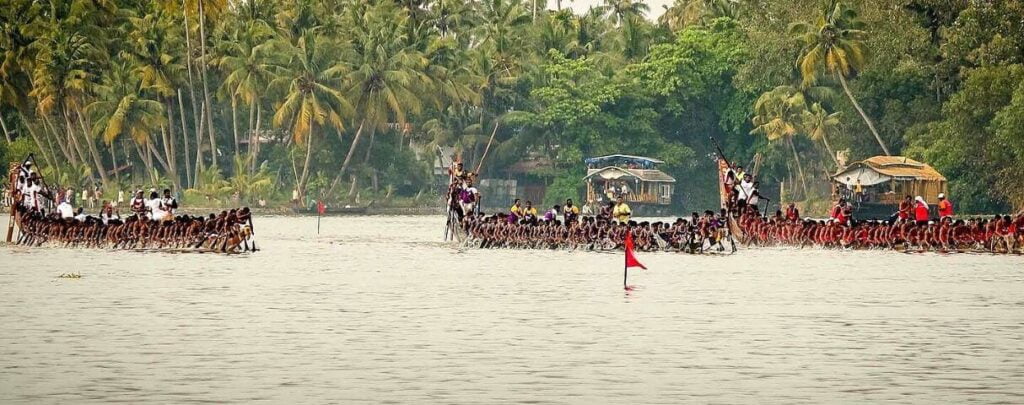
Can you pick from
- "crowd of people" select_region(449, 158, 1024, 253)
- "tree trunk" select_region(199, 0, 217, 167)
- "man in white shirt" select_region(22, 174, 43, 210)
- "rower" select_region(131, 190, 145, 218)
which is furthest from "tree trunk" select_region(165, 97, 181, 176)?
"rower" select_region(131, 190, 145, 218)

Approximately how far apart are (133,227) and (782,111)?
45293 mm

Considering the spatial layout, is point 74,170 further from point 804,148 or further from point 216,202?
point 804,148

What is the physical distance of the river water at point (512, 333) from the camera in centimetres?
1617

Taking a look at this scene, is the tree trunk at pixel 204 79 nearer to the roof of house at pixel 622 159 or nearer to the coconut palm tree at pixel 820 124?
the roof of house at pixel 622 159

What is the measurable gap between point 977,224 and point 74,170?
5705cm

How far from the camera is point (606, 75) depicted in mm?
93500

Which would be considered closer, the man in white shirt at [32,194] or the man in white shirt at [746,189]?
the man in white shirt at [32,194]

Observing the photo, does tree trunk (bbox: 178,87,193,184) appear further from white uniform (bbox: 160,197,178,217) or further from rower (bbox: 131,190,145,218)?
white uniform (bbox: 160,197,178,217)

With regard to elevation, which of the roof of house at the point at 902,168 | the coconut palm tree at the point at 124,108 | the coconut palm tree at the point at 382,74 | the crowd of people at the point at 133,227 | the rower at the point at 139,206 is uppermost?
the coconut palm tree at the point at 382,74

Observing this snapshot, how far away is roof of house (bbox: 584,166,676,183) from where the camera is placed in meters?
87.3

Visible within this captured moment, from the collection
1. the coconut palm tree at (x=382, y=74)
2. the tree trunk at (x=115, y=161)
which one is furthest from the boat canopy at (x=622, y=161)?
the tree trunk at (x=115, y=161)

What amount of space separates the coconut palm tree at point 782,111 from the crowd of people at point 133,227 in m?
42.2

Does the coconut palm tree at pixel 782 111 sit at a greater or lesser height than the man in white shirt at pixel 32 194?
greater

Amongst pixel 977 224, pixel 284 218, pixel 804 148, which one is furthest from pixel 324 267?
pixel 804 148
